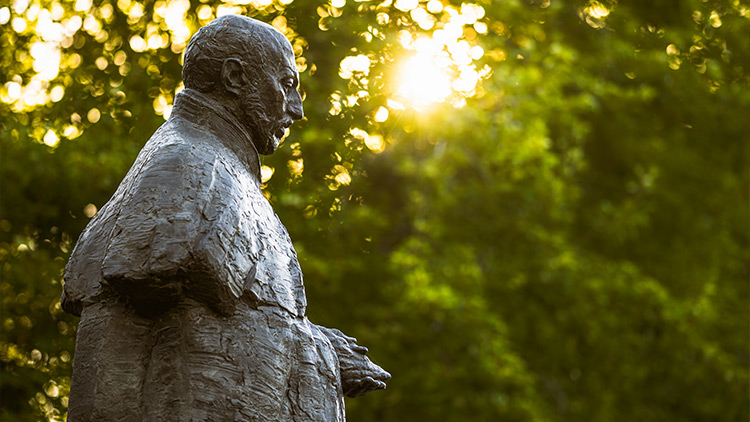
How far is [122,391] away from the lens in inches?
118

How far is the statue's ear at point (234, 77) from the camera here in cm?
342

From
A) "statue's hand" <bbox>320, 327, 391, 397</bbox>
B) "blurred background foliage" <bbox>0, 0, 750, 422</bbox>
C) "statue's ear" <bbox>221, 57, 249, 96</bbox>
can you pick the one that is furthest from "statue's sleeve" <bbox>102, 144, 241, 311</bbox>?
"blurred background foliage" <bbox>0, 0, 750, 422</bbox>

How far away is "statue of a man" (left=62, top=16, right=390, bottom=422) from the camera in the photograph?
9.65ft

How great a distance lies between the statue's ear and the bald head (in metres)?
0.02

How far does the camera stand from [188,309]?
9.86 ft

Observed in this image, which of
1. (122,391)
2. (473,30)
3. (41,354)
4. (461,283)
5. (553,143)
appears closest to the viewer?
(122,391)

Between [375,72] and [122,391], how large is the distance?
17.6 ft

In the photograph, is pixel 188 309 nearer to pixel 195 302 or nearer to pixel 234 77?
pixel 195 302

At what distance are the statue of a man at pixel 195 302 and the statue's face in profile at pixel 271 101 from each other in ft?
0.34

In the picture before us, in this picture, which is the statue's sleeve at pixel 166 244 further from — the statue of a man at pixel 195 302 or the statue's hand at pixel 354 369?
the statue's hand at pixel 354 369

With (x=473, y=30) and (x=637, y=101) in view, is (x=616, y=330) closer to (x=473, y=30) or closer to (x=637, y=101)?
(x=637, y=101)

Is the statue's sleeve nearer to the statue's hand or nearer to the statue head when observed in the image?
the statue head

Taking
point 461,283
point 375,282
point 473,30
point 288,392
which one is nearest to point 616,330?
point 461,283

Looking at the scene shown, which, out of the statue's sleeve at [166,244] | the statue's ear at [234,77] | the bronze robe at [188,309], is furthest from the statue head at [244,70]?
the statue's sleeve at [166,244]
